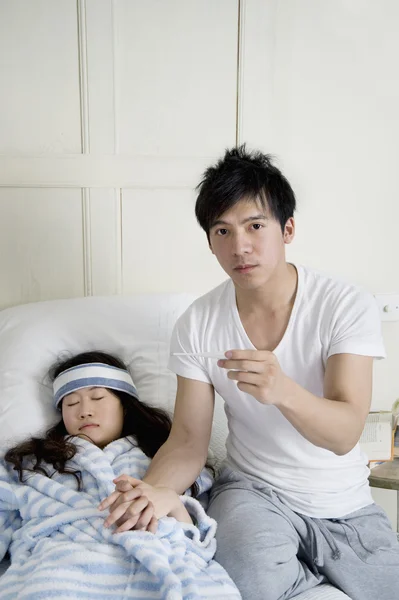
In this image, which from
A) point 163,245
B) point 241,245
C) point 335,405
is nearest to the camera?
point 335,405

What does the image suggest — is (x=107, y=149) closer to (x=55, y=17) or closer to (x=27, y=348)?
(x=55, y=17)

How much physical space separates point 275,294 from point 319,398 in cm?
28

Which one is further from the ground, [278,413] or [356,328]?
[356,328]

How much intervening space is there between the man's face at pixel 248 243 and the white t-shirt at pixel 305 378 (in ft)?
0.33

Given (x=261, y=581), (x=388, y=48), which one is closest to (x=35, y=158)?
(x=388, y=48)

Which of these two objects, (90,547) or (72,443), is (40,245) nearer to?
(72,443)

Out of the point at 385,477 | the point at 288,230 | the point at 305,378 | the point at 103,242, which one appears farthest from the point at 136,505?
the point at 103,242

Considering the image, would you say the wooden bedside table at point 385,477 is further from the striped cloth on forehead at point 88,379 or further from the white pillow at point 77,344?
the striped cloth on forehead at point 88,379

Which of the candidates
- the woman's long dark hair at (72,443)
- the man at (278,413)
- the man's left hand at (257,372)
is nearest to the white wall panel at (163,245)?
the woman's long dark hair at (72,443)

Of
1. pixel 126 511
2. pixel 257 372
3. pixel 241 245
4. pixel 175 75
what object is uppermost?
pixel 175 75

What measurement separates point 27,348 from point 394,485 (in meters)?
0.98

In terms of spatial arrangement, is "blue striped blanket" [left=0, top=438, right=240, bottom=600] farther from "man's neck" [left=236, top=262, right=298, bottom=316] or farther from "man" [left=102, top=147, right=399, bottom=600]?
"man's neck" [left=236, top=262, right=298, bottom=316]

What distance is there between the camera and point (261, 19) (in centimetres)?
185

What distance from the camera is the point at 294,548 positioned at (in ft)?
3.78
